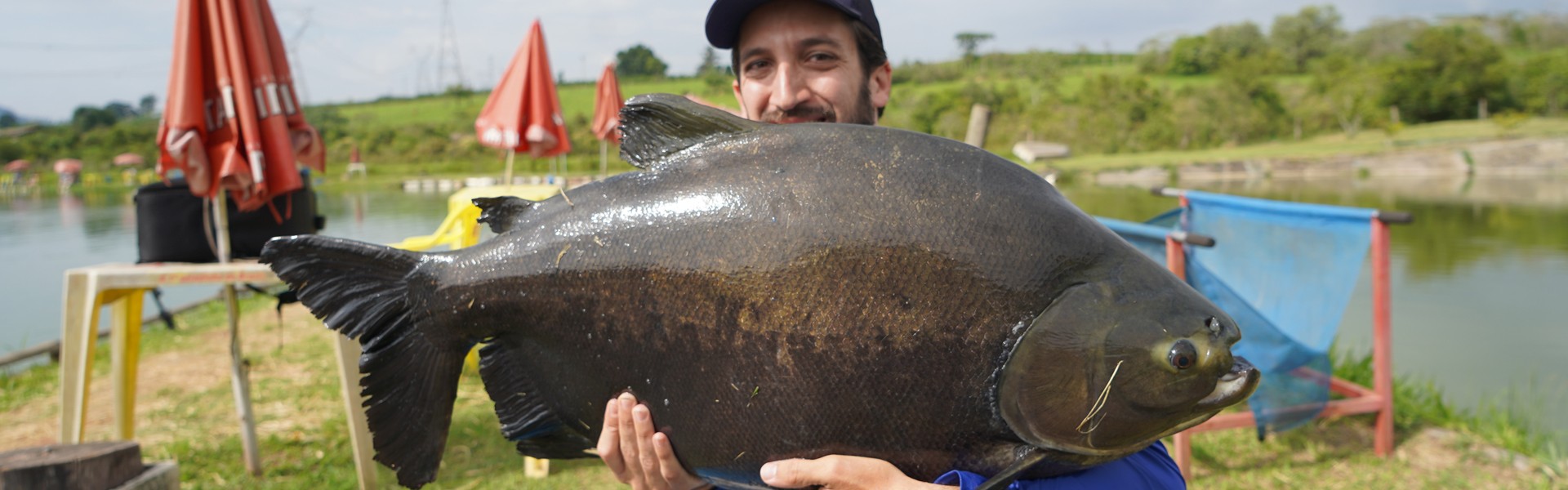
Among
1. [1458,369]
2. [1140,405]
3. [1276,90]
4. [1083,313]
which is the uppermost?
[1276,90]

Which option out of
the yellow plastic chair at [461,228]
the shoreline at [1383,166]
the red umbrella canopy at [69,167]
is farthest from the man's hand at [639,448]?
the red umbrella canopy at [69,167]

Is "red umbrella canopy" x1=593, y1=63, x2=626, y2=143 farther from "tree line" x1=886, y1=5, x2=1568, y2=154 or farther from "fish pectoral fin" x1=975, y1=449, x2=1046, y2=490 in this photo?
"tree line" x1=886, y1=5, x2=1568, y2=154

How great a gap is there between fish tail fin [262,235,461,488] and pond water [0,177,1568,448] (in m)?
7.26

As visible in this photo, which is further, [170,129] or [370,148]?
[370,148]

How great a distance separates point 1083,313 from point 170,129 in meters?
5.17

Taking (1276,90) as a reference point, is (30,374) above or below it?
below

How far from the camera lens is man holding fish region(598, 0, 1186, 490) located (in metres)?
1.51

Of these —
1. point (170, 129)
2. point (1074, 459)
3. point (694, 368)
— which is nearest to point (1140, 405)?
point (1074, 459)

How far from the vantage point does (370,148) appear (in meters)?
62.2

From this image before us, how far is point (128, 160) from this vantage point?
49.6 meters

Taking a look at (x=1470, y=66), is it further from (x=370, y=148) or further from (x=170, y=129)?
(x=370, y=148)

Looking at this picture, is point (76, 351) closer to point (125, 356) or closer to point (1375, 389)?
point (125, 356)

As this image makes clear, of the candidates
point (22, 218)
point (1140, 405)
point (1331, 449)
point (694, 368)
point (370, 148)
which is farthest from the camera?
point (370, 148)

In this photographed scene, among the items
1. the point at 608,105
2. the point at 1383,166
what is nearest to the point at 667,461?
the point at 608,105
